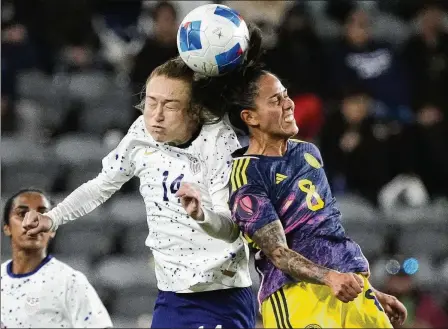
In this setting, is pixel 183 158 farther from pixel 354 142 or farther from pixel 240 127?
pixel 354 142

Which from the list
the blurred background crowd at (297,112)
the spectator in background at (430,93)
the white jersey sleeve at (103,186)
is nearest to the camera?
the white jersey sleeve at (103,186)

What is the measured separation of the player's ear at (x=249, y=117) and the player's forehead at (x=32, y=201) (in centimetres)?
158

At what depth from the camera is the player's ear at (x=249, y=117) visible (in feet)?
15.6

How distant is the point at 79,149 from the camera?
924 cm

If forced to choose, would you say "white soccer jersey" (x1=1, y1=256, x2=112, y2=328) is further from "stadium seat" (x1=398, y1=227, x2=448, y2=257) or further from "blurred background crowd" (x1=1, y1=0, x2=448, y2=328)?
"stadium seat" (x1=398, y1=227, x2=448, y2=257)

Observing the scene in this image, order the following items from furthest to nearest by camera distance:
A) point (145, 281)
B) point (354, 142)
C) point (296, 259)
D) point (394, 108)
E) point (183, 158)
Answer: point (394, 108), point (354, 142), point (145, 281), point (183, 158), point (296, 259)

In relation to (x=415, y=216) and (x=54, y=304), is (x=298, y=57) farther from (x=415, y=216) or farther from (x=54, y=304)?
(x=54, y=304)

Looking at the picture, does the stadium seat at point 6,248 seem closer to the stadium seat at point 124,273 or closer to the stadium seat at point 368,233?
the stadium seat at point 124,273

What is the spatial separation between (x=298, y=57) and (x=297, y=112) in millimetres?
605

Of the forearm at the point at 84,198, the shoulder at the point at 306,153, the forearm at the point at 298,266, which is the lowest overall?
the forearm at the point at 298,266

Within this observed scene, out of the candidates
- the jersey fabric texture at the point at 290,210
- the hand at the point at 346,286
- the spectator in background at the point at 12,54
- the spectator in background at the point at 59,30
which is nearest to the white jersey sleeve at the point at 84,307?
the jersey fabric texture at the point at 290,210

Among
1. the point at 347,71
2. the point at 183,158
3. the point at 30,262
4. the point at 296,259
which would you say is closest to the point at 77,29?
the point at 347,71

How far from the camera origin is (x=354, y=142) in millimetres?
9016

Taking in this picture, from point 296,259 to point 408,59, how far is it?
582 cm
